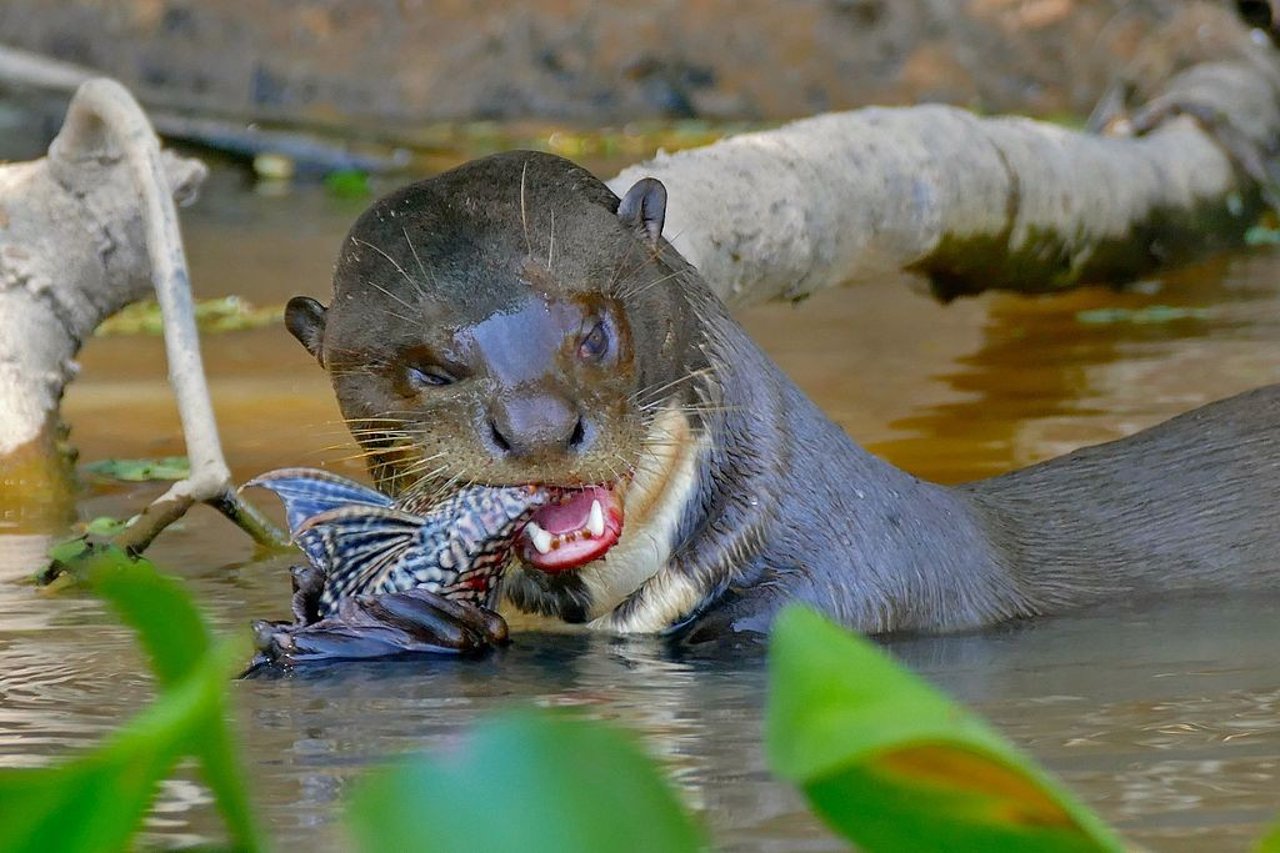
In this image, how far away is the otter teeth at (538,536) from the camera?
2742 mm

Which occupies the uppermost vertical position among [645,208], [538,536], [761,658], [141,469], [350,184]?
[350,184]

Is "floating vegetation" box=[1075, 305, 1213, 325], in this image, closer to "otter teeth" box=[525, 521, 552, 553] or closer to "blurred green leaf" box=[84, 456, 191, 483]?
"blurred green leaf" box=[84, 456, 191, 483]

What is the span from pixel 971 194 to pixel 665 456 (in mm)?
2278

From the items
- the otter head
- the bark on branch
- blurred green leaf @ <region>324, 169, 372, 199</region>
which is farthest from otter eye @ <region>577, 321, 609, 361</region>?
blurred green leaf @ <region>324, 169, 372, 199</region>

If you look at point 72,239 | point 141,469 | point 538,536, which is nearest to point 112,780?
point 538,536

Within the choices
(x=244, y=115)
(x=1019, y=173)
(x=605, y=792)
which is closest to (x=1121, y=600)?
(x=1019, y=173)

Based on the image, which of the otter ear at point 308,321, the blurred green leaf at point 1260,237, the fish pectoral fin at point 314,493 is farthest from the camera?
the blurred green leaf at point 1260,237

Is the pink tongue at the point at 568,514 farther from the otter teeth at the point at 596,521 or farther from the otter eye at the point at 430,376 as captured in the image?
the otter eye at the point at 430,376

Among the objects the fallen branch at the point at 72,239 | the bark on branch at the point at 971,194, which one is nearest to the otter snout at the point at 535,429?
the bark on branch at the point at 971,194

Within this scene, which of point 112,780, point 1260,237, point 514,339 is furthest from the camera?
point 1260,237

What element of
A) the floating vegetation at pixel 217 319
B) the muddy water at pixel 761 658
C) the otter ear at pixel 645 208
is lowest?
the muddy water at pixel 761 658

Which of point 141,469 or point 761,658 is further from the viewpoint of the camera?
point 141,469

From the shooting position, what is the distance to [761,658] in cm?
277

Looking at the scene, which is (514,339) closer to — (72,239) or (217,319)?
(72,239)
